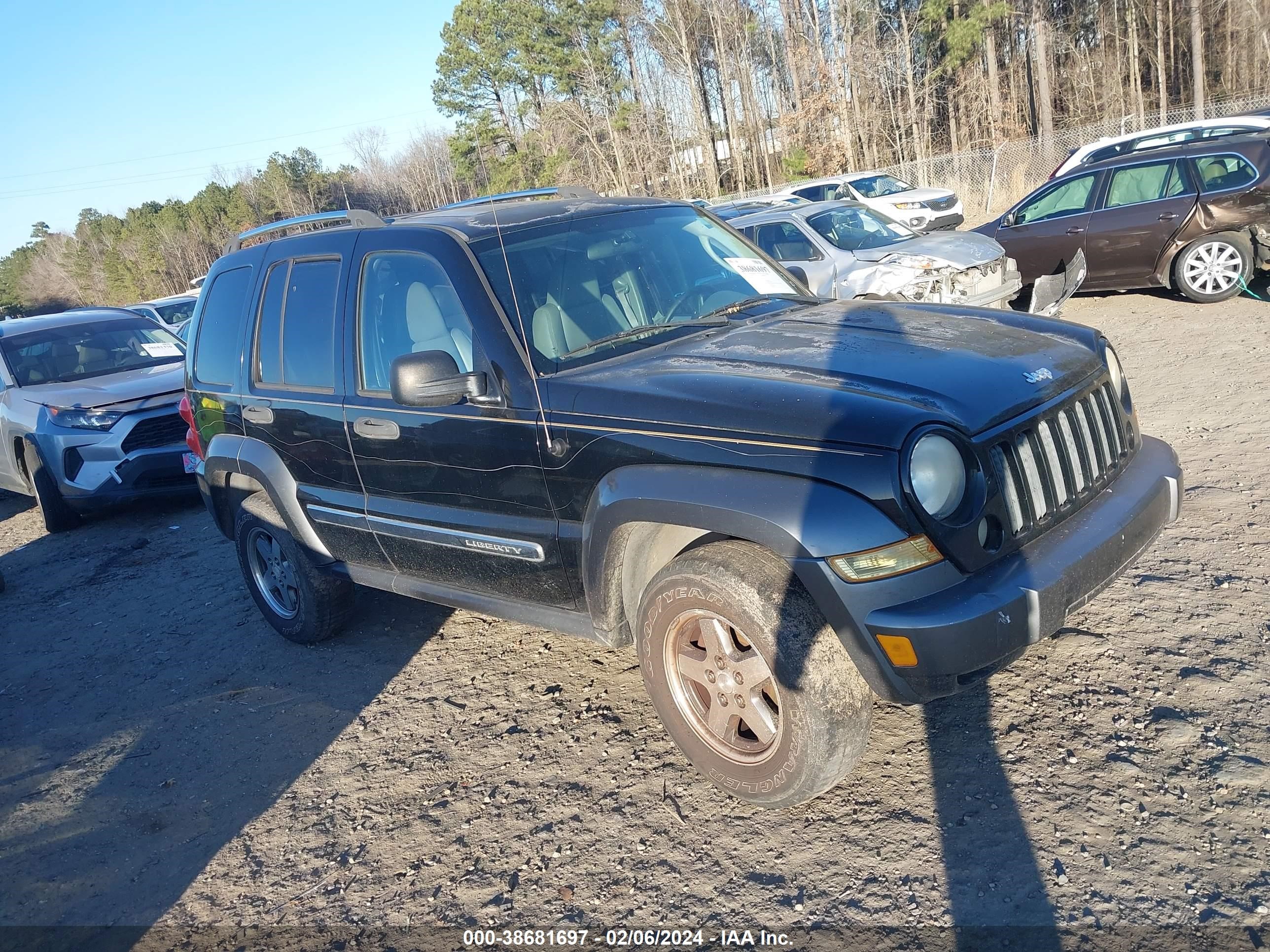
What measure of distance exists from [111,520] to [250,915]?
6850 millimetres

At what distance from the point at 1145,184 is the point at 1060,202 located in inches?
38.8

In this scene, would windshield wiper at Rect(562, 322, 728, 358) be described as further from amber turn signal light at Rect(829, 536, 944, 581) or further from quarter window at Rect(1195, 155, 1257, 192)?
quarter window at Rect(1195, 155, 1257, 192)

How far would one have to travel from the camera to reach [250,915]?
3115 mm

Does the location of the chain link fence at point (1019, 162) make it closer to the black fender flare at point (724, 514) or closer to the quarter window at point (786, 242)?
the quarter window at point (786, 242)

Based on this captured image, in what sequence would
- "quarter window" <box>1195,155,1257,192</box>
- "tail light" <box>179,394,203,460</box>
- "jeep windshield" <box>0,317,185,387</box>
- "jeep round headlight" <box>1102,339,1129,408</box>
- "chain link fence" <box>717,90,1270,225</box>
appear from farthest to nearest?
"chain link fence" <box>717,90,1270,225</box>
"quarter window" <box>1195,155,1257,192</box>
"jeep windshield" <box>0,317,185,387</box>
"tail light" <box>179,394,203,460</box>
"jeep round headlight" <box>1102,339,1129,408</box>

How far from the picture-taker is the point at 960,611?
2.64 m

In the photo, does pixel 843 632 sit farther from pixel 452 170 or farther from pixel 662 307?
pixel 452 170

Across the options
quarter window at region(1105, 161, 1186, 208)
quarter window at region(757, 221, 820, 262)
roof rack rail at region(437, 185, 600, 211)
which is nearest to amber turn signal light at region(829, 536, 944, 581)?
roof rack rail at region(437, 185, 600, 211)

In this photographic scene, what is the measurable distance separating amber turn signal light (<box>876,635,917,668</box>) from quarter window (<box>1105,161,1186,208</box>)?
9061 millimetres

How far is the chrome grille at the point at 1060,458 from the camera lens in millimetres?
2910

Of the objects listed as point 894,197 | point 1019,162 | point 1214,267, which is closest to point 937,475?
point 1214,267

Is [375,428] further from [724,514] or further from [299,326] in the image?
[724,514]

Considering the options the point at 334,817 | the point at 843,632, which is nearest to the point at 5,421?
the point at 334,817

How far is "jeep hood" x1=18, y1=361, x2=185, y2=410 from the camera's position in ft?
26.6
